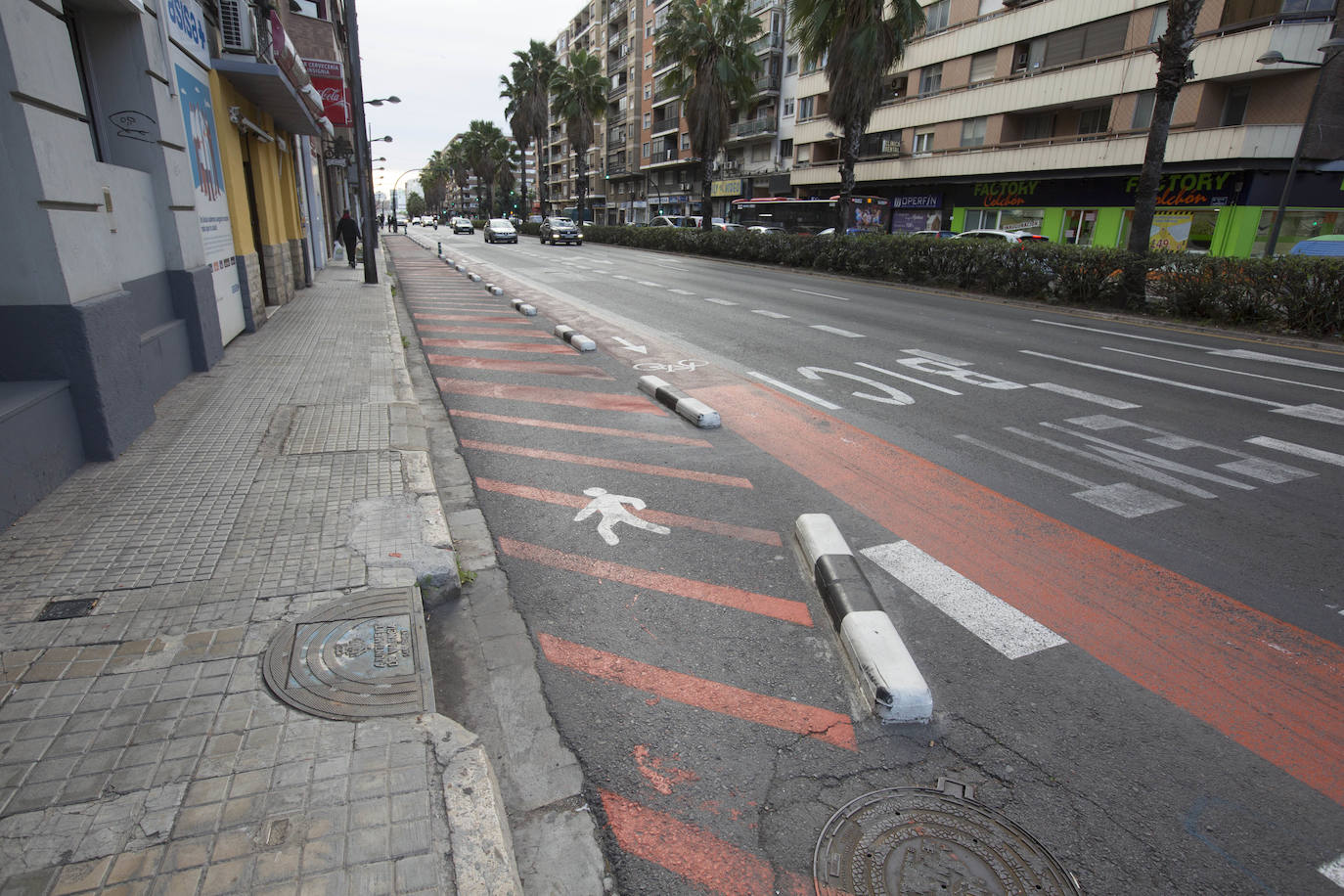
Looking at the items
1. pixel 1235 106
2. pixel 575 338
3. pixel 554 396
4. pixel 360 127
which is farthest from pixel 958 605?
pixel 1235 106

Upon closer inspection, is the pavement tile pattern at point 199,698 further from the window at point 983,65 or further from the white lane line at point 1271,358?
the window at point 983,65

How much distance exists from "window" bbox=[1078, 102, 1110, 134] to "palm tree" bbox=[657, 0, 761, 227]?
1476 cm

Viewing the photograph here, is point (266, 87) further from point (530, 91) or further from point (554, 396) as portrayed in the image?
point (530, 91)

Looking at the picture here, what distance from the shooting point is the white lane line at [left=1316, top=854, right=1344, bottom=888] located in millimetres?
2262

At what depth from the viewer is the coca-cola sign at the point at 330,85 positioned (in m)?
18.2

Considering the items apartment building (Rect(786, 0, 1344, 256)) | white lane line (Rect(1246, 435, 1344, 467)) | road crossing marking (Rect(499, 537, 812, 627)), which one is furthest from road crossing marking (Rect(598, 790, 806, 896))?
apartment building (Rect(786, 0, 1344, 256))

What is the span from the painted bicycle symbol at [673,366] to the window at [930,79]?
114 feet

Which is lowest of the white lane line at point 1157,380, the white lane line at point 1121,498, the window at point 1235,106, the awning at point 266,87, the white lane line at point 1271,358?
the white lane line at point 1121,498

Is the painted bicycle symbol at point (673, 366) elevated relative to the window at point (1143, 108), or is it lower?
lower

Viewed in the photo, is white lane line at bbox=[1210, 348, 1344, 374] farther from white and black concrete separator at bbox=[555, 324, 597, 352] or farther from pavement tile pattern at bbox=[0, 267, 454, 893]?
pavement tile pattern at bbox=[0, 267, 454, 893]

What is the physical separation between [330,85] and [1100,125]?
1165 inches

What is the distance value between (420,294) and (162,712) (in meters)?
16.6

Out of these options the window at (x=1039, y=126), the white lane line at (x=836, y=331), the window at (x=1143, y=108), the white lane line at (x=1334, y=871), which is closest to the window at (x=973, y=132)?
the window at (x=1039, y=126)

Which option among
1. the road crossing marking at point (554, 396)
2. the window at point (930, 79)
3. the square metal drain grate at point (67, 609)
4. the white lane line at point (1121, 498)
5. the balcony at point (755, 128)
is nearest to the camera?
the square metal drain grate at point (67, 609)
